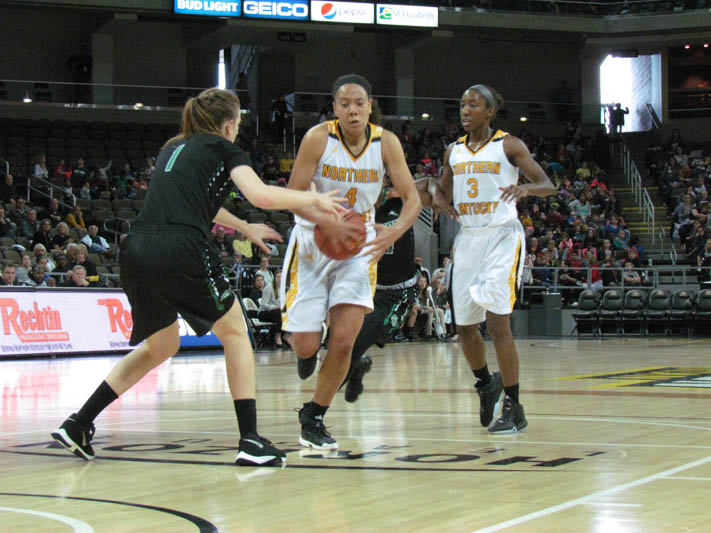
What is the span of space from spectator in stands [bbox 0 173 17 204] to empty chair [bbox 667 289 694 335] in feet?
43.5

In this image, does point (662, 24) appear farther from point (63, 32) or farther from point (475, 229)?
point (475, 229)

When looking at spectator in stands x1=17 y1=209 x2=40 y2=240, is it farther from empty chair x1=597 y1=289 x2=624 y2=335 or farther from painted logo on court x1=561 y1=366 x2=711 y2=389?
painted logo on court x1=561 y1=366 x2=711 y2=389

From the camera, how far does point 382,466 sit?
439 centimetres

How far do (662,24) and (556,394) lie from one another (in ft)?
83.9

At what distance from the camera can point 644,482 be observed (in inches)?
153

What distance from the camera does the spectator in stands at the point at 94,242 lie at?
61.7ft

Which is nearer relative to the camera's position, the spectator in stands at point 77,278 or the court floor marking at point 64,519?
the court floor marking at point 64,519

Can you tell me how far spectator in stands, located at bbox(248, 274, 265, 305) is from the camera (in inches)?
674

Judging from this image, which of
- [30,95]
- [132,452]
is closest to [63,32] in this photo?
[30,95]

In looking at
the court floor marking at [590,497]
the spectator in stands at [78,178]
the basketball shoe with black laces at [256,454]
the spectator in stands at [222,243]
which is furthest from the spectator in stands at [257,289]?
the court floor marking at [590,497]

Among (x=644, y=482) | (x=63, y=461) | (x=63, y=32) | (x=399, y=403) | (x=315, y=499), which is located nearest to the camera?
(x=315, y=499)

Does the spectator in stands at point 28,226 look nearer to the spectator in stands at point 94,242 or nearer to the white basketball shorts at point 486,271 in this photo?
the spectator in stands at point 94,242

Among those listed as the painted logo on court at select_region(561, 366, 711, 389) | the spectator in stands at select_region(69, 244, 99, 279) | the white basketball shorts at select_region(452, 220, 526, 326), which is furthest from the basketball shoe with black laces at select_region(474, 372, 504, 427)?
the spectator in stands at select_region(69, 244, 99, 279)

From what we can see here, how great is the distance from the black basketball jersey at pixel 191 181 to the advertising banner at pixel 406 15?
80.1ft
